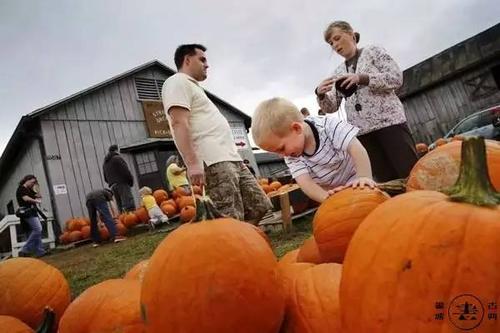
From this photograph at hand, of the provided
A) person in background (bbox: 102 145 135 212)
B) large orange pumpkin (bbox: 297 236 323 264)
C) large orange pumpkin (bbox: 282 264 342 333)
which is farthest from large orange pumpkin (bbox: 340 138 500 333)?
person in background (bbox: 102 145 135 212)

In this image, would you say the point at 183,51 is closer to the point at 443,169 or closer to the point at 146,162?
the point at 443,169

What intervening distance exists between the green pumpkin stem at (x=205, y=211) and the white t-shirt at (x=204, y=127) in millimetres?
1842

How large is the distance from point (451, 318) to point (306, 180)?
5.69 ft

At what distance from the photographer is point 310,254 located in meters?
1.33

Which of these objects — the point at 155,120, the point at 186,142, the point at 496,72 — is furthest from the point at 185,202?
the point at 496,72

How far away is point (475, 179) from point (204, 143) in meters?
2.27

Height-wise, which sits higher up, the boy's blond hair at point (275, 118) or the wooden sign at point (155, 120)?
the wooden sign at point (155, 120)

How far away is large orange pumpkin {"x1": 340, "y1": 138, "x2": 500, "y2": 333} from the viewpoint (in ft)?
1.83

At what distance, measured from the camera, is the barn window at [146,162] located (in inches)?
484

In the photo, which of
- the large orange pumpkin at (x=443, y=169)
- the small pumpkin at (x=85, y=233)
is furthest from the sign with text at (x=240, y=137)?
the large orange pumpkin at (x=443, y=169)

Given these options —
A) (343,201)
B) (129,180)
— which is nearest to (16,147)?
(129,180)

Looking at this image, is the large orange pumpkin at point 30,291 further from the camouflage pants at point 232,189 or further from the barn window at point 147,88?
the barn window at point 147,88

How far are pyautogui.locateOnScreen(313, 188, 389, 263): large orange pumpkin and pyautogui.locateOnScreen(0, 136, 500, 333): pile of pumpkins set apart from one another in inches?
8.0

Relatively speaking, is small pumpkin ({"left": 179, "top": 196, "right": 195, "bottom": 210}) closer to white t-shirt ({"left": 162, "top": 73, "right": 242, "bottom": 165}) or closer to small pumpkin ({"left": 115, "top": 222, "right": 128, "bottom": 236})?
small pumpkin ({"left": 115, "top": 222, "right": 128, "bottom": 236})
